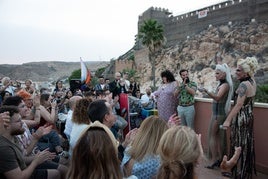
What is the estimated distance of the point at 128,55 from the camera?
6525 centimetres

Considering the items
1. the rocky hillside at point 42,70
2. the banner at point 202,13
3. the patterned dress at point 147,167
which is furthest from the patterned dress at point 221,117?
the rocky hillside at point 42,70

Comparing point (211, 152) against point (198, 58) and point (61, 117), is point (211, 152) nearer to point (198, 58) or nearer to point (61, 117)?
point (61, 117)

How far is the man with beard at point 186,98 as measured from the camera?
556 centimetres

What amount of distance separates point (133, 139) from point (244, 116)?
6.49ft

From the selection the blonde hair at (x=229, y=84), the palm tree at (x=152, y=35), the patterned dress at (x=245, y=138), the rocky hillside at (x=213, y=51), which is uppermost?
the palm tree at (x=152, y=35)

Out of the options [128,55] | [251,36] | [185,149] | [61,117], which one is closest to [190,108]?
[61,117]

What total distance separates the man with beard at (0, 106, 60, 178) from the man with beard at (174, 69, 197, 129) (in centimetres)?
301

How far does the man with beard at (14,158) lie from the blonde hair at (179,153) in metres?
1.18

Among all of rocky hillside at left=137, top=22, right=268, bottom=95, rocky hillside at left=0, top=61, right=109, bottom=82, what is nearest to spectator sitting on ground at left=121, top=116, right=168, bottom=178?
rocky hillside at left=137, top=22, right=268, bottom=95

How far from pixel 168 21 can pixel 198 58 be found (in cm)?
1193

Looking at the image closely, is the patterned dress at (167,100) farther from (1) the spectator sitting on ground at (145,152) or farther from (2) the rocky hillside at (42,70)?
(2) the rocky hillside at (42,70)

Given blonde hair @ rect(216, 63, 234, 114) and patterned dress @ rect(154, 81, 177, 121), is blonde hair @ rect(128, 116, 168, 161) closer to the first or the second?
blonde hair @ rect(216, 63, 234, 114)

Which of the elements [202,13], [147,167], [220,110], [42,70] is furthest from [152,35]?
[42,70]

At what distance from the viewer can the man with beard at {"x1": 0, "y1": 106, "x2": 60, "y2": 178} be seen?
254 cm
